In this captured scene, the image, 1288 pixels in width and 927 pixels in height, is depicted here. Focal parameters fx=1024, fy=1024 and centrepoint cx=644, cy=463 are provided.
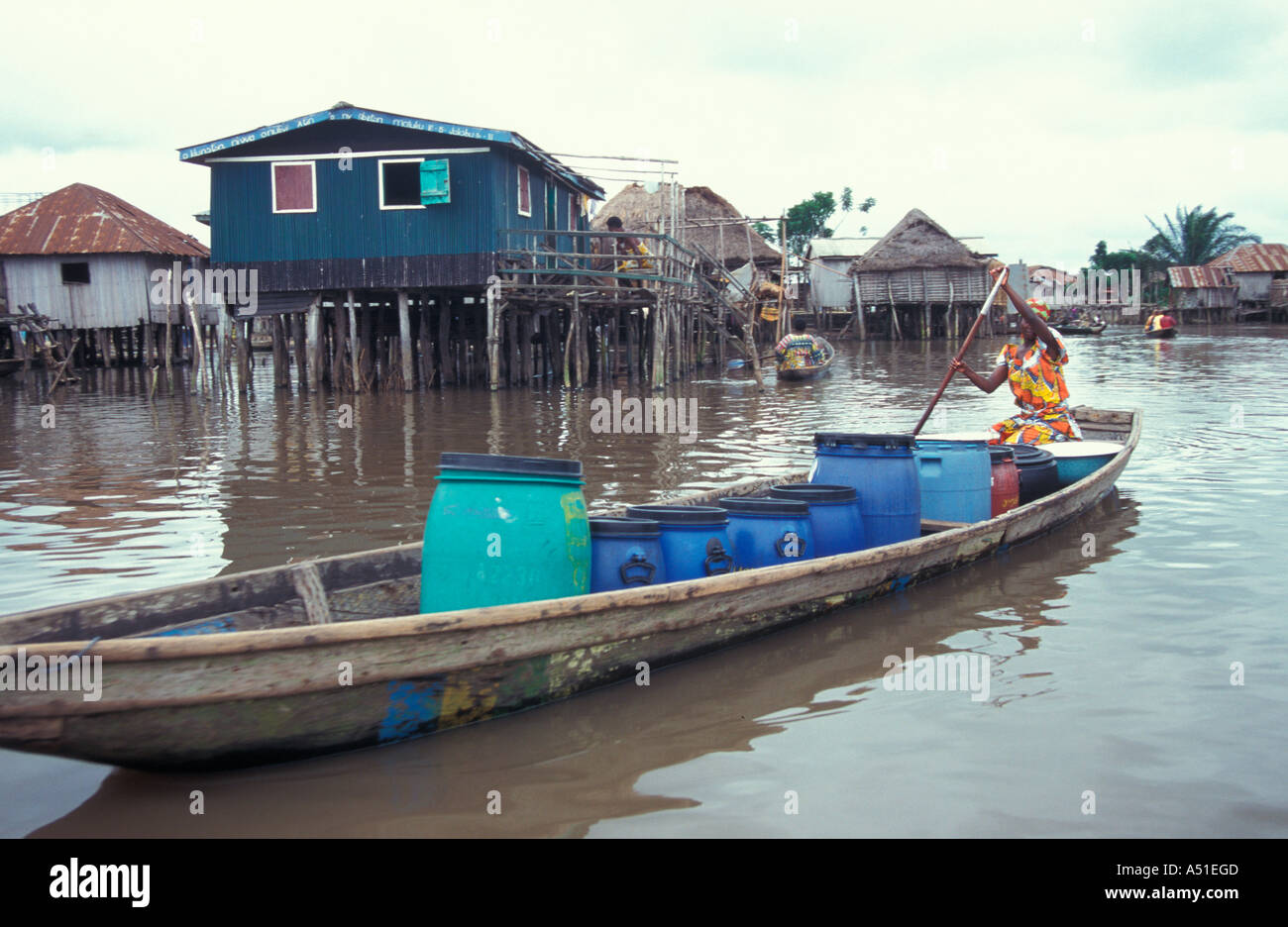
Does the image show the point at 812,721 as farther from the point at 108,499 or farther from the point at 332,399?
the point at 332,399

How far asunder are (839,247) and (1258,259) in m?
19.1

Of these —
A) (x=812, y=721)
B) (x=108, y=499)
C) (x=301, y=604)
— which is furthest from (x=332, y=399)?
(x=812, y=721)

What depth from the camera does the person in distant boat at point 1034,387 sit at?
847 centimetres

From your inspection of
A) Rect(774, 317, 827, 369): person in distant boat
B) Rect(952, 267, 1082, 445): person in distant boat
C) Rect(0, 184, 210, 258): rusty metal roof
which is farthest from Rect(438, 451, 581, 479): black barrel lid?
Rect(0, 184, 210, 258): rusty metal roof

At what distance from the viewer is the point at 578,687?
14.3ft

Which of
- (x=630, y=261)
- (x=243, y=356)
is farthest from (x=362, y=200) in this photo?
(x=630, y=261)

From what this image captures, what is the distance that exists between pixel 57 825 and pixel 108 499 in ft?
19.9

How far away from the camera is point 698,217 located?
36719 mm

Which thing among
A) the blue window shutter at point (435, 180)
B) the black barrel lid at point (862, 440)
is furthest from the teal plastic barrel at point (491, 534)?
the blue window shutter at point (435, 180)

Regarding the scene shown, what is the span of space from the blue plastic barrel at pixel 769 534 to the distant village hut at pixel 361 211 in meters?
13.9

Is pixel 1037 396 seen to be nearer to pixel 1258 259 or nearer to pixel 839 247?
pixel 839 247

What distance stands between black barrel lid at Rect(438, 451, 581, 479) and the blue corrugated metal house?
1472 centimetres

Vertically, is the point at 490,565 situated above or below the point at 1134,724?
above

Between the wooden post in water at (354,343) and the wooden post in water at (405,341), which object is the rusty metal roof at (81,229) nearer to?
the wooden post in water at (354,343)
